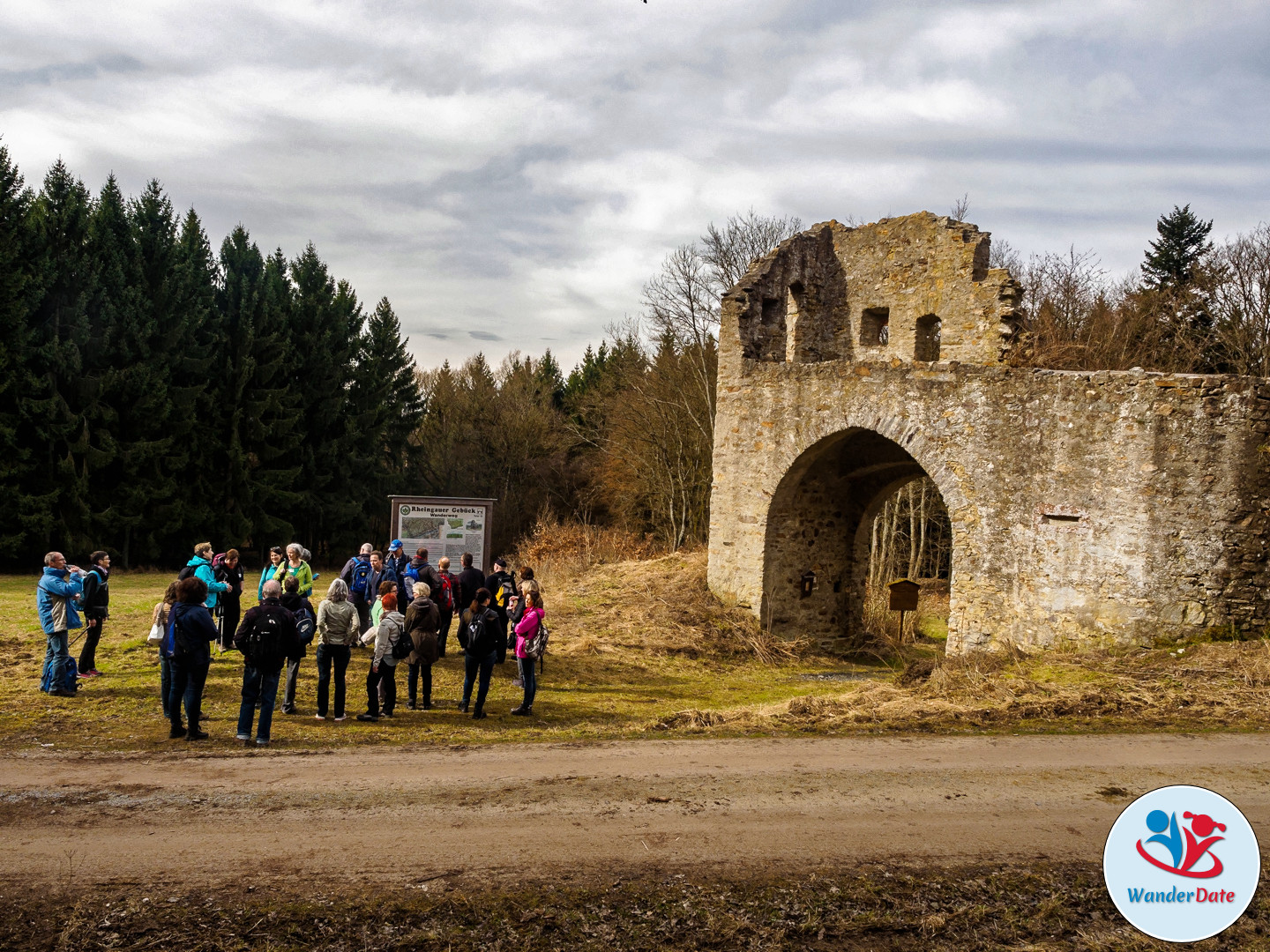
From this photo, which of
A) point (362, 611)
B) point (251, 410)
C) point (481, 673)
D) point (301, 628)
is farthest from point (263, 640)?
point (251, 410)

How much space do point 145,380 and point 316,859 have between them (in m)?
24.0

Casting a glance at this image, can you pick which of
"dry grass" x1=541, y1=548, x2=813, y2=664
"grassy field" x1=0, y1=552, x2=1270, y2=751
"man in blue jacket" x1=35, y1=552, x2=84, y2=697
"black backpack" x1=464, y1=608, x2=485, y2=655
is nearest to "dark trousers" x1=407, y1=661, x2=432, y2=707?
"grassy field" x1=0, y1=552, x2=1270, y2=751

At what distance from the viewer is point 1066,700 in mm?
9391

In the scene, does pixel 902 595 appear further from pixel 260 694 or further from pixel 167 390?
pixel 167 390

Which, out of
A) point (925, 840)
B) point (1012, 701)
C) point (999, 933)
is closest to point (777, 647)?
point (1012, 701)

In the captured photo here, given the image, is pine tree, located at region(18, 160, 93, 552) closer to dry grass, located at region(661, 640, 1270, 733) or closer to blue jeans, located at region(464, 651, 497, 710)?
blue jeans, located at region(464, 651, 497, 710)

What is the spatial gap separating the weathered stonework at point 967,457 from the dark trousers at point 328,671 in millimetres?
8265

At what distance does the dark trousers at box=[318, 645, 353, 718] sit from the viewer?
29.4ft

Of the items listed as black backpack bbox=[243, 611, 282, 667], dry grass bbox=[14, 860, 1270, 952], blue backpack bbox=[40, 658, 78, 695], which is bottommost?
dry grass bbox=[14, 860, 1270, 952]

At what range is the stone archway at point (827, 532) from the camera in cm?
1569

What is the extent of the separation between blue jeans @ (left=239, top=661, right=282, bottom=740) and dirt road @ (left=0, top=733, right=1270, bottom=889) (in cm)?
→ 42

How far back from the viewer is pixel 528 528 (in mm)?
38469

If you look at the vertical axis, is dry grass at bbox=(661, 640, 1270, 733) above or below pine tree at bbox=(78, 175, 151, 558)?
below

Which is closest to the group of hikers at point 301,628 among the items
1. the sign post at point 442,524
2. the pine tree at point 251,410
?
the sign post at point 442,524
